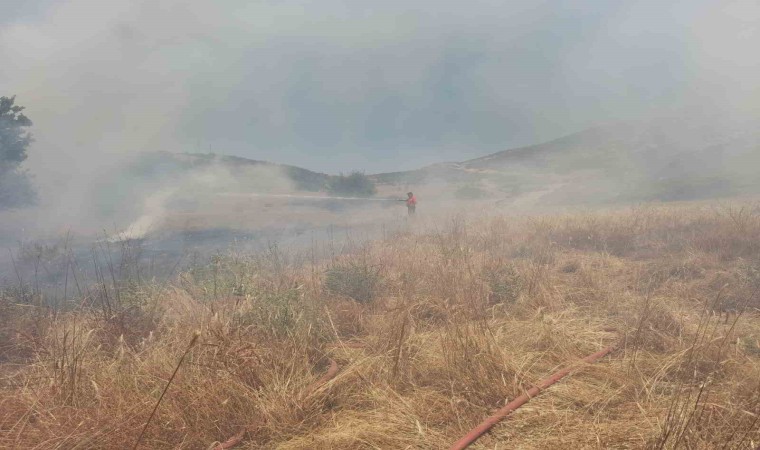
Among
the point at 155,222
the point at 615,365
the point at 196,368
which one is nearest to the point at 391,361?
the point at 196,368

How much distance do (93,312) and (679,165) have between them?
29694 millimetres

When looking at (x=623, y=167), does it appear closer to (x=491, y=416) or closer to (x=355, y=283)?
(x=355, y=283)

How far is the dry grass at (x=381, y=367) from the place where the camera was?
2.08m

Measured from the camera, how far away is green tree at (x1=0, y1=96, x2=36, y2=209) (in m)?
10.7

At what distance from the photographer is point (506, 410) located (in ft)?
7.25

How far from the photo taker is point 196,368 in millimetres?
2480

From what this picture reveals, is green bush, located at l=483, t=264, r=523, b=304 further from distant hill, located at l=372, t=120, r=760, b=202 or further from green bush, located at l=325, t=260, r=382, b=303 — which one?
distant hill, located at l=372, t=120, r=760, b=202

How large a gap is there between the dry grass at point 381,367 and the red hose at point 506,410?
54 millimetres

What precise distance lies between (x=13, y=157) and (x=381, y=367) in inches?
500

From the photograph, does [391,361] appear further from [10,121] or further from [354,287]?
[10,121]

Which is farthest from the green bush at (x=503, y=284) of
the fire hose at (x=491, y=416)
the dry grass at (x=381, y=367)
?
the fire hose at (x=491, y=416)

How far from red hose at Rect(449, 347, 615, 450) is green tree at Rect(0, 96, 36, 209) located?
12.6 metres

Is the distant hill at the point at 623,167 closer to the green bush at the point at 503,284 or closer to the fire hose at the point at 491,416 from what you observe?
the green bush at the point at 503,284

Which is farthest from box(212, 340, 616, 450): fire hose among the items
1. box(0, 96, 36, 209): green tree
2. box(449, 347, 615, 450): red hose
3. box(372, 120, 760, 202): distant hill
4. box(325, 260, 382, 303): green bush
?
box(372, 120, 760, 202): distant hill
